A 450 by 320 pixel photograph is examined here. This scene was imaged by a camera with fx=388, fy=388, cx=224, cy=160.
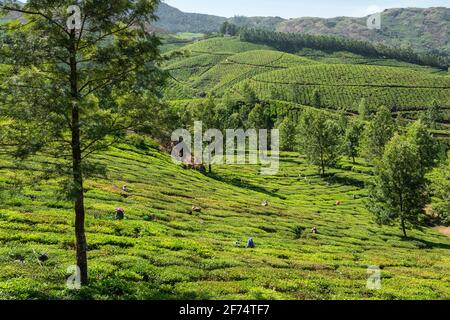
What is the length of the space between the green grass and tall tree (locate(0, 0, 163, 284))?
113 inches

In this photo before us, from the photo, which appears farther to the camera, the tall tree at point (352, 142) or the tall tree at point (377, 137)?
the tall tree at point (352, 142)

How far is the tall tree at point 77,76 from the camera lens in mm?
18156

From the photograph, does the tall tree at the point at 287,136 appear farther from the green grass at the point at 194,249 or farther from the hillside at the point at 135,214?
the hillside at the point at 135,214

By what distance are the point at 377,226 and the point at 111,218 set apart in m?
48.3

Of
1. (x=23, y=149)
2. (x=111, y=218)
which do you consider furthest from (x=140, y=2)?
(x=111, y=218)

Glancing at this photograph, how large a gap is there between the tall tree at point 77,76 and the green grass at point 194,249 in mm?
2881

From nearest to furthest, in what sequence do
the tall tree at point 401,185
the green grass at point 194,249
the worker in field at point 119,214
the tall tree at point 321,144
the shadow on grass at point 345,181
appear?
the green grass at point 194,249 < the worker in field at point 119,214 < the tall tree at point 401,185 < the shadow on grass at point 345,181 < the tall tree at point 321,144

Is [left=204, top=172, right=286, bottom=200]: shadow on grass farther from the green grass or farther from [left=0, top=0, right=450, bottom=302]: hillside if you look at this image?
[left=0, top=0, right=450, bottom=302]: hillside

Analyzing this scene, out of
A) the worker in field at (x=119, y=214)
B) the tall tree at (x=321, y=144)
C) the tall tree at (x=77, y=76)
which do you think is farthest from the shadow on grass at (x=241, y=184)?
the tall tree at (x=77, y=76)

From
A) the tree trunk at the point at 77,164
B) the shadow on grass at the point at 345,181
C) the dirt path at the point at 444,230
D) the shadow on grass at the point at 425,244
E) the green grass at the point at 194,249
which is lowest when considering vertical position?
the dirt path at the point at 444,230

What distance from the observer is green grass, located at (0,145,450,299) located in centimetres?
2244

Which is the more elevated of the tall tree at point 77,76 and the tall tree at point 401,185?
the tall tree at point 77,76

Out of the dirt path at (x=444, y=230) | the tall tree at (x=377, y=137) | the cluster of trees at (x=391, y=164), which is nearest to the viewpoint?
the cluster of trees at (x=391, y=164)

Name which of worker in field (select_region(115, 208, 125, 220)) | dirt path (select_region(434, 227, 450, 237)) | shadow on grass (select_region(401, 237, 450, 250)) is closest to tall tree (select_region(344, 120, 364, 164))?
dirt path (select_region(434, 227, 450, 237))
